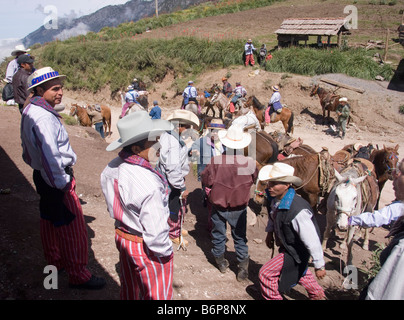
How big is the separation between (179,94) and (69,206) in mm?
18321

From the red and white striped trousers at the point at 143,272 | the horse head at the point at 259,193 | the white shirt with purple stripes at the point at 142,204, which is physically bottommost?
the horse head at the point at 259,193

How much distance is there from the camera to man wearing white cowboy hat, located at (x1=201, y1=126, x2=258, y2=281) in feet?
13.0

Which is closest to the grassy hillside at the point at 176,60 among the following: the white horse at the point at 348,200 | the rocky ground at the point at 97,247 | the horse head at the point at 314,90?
the horse head at the point at 314,90

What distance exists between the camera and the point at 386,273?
2084 millimetres

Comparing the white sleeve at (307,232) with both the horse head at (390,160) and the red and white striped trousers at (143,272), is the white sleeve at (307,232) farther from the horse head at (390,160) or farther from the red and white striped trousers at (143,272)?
the horse head at (390,160)

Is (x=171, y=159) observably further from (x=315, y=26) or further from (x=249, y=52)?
(x=315, y=26)

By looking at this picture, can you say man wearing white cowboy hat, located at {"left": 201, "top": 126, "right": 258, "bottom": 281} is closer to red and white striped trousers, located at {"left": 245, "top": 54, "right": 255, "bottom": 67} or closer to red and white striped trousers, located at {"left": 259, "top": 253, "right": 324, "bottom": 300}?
red and white striped trousers, located at {"left": 259, "top": 253, "right": 324, "bottom": 300}

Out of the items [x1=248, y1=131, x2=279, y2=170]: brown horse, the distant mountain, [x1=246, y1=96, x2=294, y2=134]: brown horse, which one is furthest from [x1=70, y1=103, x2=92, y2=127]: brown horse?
the distant mountain

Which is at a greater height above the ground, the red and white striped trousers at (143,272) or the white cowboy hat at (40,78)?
the white cowboy hat at (40,78)

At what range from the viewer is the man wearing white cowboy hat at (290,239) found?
9.80 feet

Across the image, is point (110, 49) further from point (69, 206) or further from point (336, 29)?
point (69, 206)

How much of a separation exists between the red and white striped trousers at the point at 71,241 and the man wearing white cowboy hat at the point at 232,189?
1.66 meters

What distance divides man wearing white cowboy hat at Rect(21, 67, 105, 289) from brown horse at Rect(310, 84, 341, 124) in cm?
1358

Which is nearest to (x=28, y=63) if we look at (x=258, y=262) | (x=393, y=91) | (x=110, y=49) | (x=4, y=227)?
(x=4, y=227)
